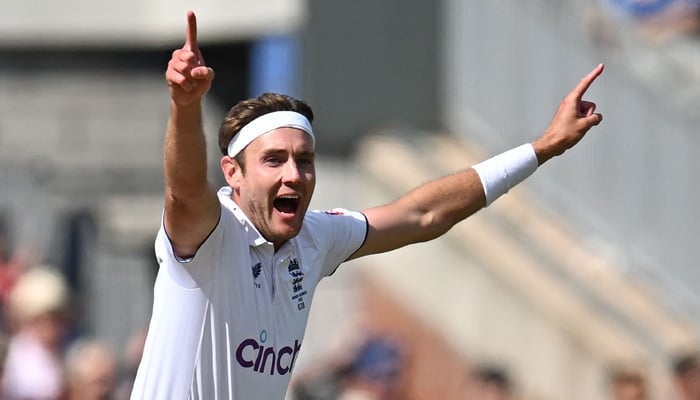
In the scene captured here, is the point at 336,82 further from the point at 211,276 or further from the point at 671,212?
the point at 211,276

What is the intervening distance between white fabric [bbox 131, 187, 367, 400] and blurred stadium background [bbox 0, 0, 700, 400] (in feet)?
20.4

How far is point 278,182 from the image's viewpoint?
5750mm

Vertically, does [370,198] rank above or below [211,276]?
below

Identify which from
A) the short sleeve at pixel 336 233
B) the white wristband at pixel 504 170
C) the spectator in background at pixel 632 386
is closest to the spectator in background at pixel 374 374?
the spectator in background at pixel 632 386

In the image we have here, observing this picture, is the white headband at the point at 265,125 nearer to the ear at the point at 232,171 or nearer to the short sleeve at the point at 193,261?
the ear at the point at 232,171

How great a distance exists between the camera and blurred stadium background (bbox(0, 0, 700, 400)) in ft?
44.1

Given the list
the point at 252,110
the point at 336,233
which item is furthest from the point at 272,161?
the point at 336,233

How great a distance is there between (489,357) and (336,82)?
134 inches

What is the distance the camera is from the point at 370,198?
585 inches

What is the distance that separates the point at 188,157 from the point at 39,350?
5430 mm

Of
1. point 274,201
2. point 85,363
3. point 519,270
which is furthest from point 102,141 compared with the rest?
point 274,201

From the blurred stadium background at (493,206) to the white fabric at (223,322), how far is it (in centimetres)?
620

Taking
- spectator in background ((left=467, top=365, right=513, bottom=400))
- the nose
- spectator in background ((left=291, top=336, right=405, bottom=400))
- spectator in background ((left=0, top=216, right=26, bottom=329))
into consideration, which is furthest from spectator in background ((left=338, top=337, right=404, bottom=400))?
the nose

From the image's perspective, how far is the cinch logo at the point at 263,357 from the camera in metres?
5.75
